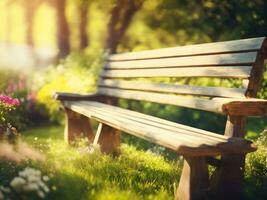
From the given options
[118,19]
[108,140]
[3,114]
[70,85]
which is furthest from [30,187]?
[118,19]

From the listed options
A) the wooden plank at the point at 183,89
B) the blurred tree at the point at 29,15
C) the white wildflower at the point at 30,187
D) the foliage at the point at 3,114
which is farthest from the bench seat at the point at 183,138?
the blurred tree at the point at 29,15

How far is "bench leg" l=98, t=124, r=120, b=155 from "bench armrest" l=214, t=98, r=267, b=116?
197 cm

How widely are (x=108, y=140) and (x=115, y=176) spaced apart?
3.85 feet

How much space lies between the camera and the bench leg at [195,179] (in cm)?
330

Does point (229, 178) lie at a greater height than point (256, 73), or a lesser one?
lesser

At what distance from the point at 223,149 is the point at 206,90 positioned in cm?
115

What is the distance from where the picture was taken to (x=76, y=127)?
20.8 feet

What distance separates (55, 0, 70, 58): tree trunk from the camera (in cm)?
1277

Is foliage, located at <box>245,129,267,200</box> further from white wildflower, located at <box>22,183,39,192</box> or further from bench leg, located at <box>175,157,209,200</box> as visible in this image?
white wildflower, located at <box>22,183,39,192</box>

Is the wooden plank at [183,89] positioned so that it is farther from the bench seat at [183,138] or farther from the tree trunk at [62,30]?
the tree trunk at [62,30]

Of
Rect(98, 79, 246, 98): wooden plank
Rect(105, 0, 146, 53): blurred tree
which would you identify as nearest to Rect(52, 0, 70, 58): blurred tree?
Rect(105, 0, 146, 53): blurred tree

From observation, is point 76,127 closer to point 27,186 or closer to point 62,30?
point 27,186

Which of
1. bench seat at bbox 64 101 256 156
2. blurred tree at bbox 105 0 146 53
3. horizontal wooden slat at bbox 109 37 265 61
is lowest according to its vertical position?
bench seat at bbox 64 101 256 156

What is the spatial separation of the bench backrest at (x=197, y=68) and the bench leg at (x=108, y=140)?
627 mm
